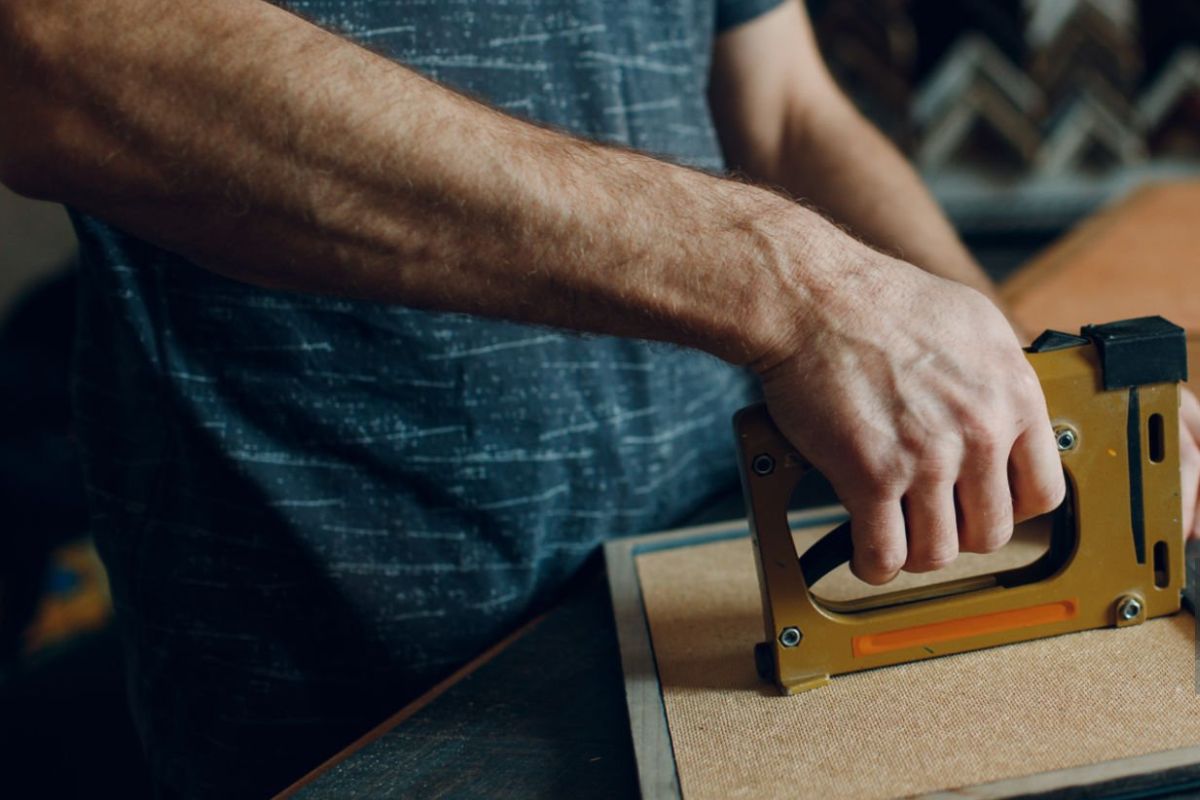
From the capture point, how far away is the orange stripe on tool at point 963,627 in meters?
0.71

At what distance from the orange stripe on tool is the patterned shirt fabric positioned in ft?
1.13

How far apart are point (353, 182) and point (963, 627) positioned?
0.49 metres

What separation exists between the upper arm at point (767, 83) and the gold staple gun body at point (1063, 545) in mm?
706

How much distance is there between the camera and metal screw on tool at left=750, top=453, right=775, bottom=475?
68 centimetres

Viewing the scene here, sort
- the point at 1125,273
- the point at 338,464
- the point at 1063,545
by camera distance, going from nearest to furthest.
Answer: the point at 1063,545 < the point at 338,464 < the point at 1125,273

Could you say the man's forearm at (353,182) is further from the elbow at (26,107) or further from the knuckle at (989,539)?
the knuckle at (989,539)

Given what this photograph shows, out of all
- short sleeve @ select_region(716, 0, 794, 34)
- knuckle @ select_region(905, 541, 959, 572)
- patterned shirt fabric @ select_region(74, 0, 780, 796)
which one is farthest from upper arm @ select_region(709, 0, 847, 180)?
knuckle @ select_region(905, 541, 959, 572)

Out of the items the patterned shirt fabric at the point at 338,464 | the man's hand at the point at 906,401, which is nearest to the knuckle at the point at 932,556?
the man's hand at the point at 906,401

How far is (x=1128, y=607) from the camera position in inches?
28.5

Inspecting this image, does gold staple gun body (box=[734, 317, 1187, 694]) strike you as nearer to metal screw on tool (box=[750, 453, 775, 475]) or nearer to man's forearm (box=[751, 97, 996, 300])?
metal screw on tool (box=[750, 453, 775, 475])

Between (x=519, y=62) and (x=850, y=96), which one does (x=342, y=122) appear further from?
(x=850, y=96)

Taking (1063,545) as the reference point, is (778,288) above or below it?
above

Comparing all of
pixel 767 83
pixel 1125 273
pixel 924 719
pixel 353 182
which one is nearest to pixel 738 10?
pixel 767 83

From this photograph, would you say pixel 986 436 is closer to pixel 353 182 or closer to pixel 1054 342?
pixel 1054 342
